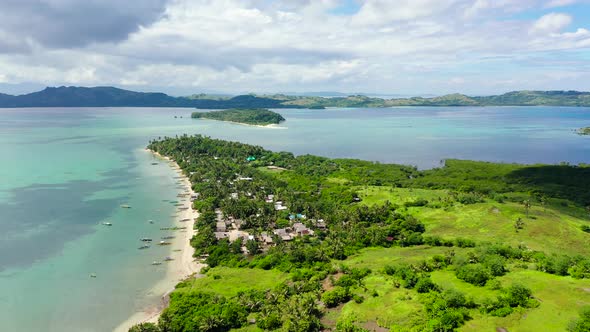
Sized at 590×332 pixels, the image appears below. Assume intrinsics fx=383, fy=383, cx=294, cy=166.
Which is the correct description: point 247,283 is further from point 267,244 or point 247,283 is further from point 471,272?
point 471,272

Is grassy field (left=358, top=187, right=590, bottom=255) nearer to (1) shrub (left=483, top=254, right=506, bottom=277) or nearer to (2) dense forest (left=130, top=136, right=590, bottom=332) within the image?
(2) dense forest (left=130, top=136, right=590, bottom=332)

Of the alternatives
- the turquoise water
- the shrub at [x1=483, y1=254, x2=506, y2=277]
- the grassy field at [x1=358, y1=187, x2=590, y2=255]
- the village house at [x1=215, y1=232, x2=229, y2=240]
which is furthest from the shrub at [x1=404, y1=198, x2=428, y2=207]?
the turquoise water

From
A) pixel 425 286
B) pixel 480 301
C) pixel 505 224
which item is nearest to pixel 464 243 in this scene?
pixel 505 224

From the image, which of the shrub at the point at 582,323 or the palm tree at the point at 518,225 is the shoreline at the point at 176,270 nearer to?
the shrub at the point at 582,323

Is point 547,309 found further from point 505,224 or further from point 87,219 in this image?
point 87,219

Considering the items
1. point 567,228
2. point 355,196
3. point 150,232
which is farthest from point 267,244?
point 567,228
